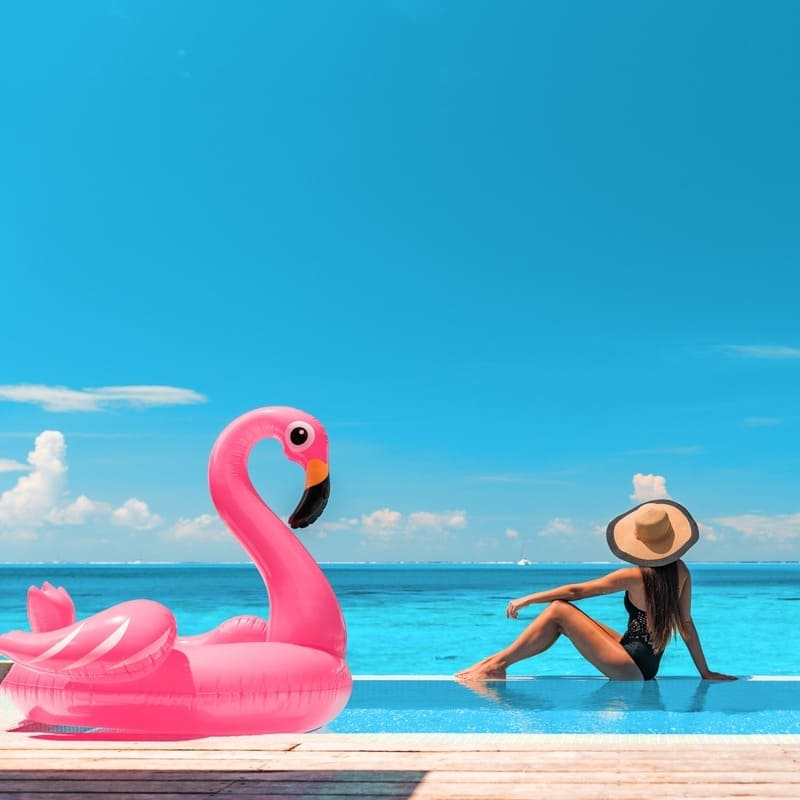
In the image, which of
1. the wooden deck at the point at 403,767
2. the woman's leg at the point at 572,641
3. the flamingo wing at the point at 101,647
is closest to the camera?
the wooden deck at the point at 403,767

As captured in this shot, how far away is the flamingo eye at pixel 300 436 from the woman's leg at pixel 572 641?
2.88 metres

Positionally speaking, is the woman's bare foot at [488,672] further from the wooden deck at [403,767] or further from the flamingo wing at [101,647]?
the flamingo wing at [101,647]

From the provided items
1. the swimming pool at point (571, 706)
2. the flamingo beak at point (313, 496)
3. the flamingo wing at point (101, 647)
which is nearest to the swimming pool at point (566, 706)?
the swimming pool at point (571, 706)

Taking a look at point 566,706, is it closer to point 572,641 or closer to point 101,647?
point 572,641

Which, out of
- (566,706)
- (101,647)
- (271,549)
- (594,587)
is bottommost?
(566,706)

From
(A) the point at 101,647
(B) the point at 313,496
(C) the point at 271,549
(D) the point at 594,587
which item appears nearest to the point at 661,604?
(D) the point at 594,587

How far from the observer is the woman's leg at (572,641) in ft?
22.0

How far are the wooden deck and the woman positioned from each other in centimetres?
243

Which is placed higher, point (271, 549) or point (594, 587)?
point (271, 549)

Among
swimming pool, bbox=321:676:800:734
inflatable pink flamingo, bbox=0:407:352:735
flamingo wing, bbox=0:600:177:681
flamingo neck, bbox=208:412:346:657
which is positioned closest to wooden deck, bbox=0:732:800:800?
inflatable pink flamingo, bbox=0:407:352:735

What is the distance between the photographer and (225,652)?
Result: 14.7 ft

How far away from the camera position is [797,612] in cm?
3431

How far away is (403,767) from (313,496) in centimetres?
116

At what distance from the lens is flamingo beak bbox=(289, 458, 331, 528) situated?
14.0ft
